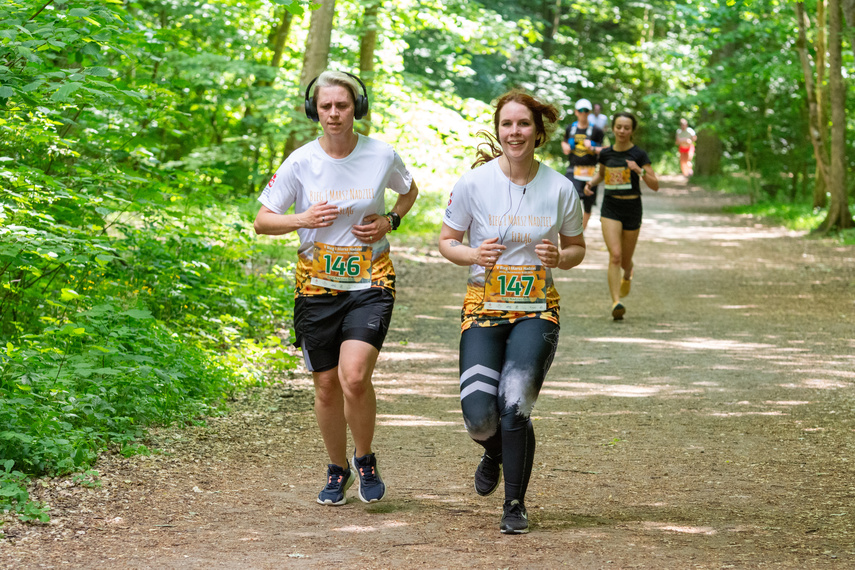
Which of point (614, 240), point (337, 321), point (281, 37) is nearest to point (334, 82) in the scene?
point (337, 321)

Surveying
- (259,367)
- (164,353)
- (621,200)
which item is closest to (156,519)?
A: (164,353)

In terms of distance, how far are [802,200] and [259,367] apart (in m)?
23.0

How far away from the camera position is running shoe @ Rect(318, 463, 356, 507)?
198 inches

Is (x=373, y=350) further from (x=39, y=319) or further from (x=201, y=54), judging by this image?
(x=201, y=54)

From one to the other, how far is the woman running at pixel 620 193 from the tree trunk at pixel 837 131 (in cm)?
880

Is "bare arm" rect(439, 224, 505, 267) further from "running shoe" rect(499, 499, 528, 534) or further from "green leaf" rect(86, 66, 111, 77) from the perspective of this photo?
"green leaf" rect(86, 66, 111, 77)

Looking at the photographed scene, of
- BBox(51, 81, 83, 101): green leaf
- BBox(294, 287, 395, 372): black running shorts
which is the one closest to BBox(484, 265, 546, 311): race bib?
BBox(294, 287, 395, 372): black running shorts

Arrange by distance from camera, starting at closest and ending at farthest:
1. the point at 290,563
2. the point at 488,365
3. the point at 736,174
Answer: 1. the point at 290,563
2. the point at 488,365
3. the point at 736,174

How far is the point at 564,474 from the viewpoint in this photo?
5.74 m

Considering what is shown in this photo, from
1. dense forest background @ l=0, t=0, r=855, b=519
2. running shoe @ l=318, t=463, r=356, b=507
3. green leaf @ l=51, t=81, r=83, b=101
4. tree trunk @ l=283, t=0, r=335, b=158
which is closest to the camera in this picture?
running shoe @ l=318, t=463, r=356, b=507

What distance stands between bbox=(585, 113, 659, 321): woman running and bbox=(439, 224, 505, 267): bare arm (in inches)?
246

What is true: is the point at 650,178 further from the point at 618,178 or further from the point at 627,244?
the point at 627,244

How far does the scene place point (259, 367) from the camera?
834 cm

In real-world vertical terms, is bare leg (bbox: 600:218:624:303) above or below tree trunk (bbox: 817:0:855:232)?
below
